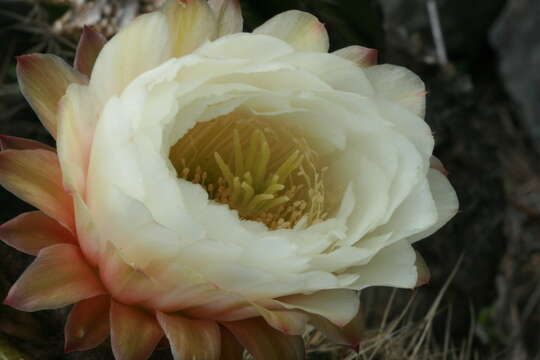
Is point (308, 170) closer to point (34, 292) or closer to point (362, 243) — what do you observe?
point (362, 243)

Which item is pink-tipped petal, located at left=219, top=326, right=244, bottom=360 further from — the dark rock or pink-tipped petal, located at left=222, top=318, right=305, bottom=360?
the dark rock

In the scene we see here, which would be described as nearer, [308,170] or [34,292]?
[34,292]

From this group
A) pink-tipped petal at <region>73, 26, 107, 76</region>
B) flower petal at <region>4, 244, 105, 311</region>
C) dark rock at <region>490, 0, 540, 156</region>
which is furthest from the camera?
dark rock at <region>490, 0, 540, 156</region>

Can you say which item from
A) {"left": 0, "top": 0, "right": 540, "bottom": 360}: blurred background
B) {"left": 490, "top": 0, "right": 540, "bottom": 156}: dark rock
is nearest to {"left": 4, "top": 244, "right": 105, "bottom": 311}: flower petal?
{"left": 0, "top": 0, "right": 540, "bottom": 360}: blurred background

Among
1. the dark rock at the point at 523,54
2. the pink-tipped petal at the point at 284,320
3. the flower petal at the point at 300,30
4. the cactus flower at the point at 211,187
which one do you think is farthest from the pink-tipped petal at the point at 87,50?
the dark rock at the point at 523,54

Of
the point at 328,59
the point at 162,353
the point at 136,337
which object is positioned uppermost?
the point at 328,59

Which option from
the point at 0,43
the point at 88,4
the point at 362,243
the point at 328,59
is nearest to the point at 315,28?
the point at 328,59

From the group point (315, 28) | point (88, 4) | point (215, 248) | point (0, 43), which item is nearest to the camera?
point (215, 248)
